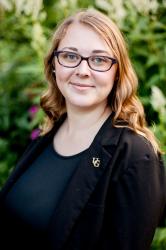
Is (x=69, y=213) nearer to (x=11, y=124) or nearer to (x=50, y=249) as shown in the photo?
(x=50, y=249)

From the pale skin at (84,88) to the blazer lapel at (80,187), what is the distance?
6.3 inches

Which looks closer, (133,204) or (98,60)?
(133,204)

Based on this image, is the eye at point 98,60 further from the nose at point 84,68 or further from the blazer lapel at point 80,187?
the blazer lapel at point 80,187

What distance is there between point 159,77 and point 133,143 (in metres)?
1.90

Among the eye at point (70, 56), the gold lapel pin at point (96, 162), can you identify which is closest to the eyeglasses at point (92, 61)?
the eye at point (70, 56)

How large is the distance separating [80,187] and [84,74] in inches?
21.8

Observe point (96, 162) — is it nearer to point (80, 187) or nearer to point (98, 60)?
point (80, 187)

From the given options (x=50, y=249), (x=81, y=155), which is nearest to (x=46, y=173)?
(x=81, y=155)

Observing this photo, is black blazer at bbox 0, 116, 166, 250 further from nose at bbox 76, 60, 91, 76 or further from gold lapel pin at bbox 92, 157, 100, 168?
nose at bbox 76, 60, 91, 76

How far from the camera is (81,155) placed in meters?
2.88

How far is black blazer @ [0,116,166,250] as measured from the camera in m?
2.65

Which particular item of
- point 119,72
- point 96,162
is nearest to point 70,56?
point 119,72

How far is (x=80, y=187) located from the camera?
2.73 meters

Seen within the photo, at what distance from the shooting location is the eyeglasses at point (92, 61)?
9.07 feet
